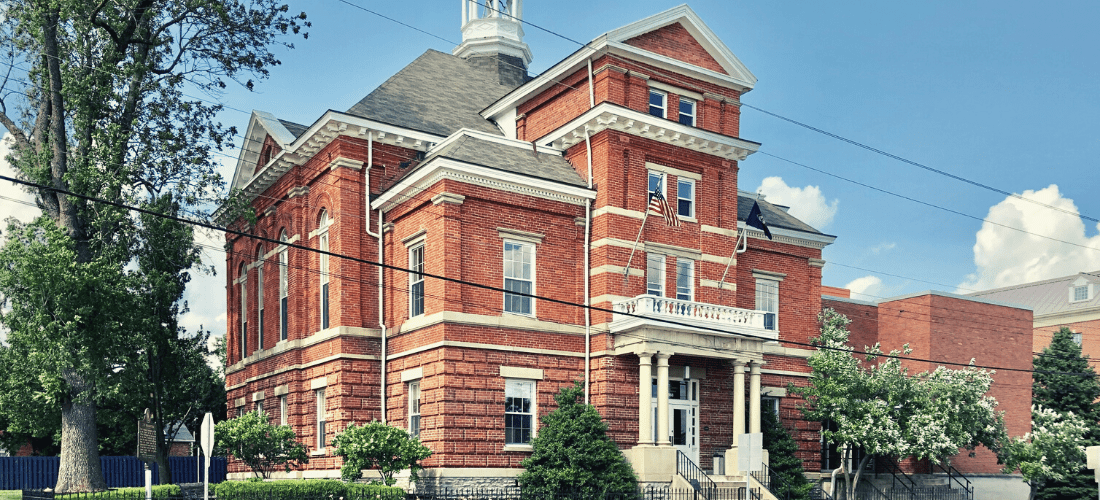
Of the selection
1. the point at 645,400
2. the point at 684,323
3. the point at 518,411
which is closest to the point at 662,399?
the point at 645,400

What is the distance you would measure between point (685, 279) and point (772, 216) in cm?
817

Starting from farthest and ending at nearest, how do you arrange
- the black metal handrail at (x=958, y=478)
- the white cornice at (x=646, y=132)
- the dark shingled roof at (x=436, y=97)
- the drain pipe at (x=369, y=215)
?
the black metal handrail at (x=958, y=478)
the dark shingled roof at (x=436, y=97)
the drain pipe at (x=369, y=215)
the white cornice at (x=646, y=132)

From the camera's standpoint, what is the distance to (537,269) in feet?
104

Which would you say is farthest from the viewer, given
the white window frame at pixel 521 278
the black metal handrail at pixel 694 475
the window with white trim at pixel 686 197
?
the window with white trim at pixel 686 197

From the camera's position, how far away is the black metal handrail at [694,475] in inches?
1187

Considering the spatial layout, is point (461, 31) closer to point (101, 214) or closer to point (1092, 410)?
point (101, 214)

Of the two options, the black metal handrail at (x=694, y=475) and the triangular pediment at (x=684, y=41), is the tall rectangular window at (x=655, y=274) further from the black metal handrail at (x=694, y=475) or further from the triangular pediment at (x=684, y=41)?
the triangular pediment at (x=684, y=41)

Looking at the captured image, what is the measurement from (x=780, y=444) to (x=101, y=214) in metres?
22.6

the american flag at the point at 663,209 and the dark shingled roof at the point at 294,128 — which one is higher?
the dark shingled roof at the point at 294,128

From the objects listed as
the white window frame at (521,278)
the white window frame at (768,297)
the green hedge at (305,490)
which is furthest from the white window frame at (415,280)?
the white window frame at (768,297)

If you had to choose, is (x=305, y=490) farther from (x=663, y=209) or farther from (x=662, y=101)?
(x=662, y=101)

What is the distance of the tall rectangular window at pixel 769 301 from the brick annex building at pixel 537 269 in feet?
0.54

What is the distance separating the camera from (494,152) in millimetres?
32531

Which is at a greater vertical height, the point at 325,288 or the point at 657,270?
the point at 657,270
